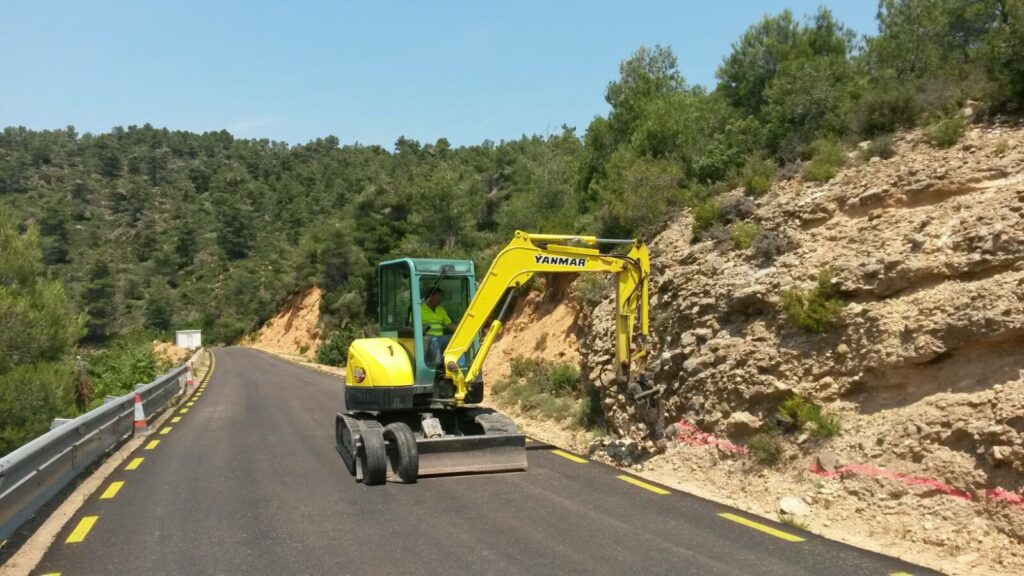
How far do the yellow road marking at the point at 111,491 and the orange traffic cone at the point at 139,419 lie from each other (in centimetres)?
557

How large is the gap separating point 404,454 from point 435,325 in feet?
6.67

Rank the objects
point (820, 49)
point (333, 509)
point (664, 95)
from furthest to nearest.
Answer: point (664, 95) → point (820, 49) → point (333, 509)

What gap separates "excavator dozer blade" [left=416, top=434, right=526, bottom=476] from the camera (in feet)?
31.3

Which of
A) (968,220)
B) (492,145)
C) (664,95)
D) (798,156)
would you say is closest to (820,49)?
(664,95)

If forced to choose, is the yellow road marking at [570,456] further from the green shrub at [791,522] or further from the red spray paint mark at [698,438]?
the green shrub at [791,522]

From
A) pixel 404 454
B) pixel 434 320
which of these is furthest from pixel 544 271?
pixel 404 454

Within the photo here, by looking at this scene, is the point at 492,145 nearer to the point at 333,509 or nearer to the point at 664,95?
the point at 664,95

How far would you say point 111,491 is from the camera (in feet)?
31.0

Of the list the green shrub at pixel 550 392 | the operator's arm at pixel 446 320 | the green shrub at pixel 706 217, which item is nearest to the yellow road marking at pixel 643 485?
the operator's arm at pixel 446 320

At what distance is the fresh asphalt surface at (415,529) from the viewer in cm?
633

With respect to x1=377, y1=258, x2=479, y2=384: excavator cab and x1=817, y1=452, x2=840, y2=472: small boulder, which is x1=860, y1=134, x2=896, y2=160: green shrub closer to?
x1=817, y1=452, x2=840, y2=472: small boulder

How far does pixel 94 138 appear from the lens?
136000 millimetres

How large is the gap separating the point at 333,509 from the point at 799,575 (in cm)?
495

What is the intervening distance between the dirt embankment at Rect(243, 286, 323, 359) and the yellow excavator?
45141 mm
